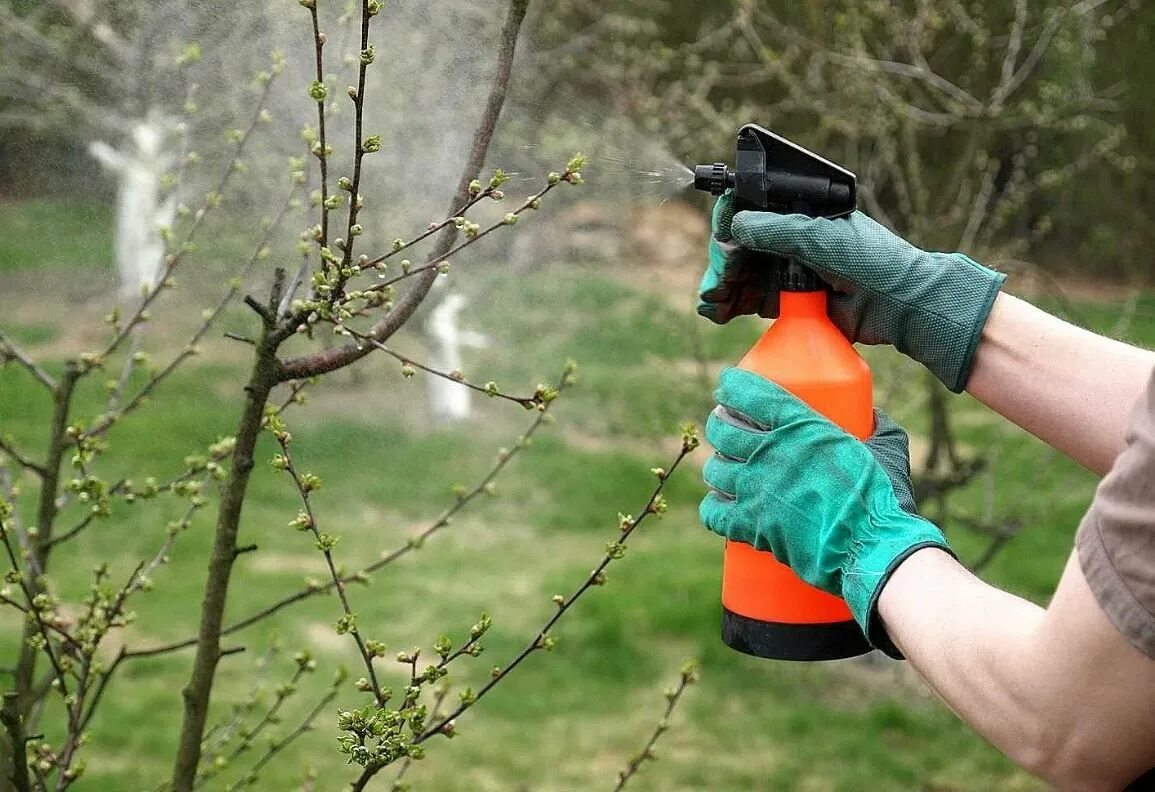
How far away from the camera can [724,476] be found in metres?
1.59

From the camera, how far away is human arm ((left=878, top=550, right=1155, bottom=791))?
1.07 m

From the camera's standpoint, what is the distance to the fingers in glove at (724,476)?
1.58 meters

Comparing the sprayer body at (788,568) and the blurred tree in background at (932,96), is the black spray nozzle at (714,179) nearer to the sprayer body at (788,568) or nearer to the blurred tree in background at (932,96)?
the sprayer body at (788,568)

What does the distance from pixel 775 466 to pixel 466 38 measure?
434 cm

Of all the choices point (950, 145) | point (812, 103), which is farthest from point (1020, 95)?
point (812, 103)

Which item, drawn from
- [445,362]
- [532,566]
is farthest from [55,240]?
[532,566]

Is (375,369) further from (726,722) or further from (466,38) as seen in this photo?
(726,722)

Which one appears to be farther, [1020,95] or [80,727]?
[1020,95]

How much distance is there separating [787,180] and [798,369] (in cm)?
27

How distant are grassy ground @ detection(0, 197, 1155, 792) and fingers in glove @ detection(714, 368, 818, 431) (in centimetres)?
249

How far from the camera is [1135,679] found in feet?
3.47

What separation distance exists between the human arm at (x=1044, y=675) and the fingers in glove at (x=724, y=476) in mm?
331

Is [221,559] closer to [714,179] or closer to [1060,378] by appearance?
[714,179]

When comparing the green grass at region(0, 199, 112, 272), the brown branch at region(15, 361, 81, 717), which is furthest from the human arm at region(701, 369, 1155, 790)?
the green grass at region(0, 199, 112, 272)
